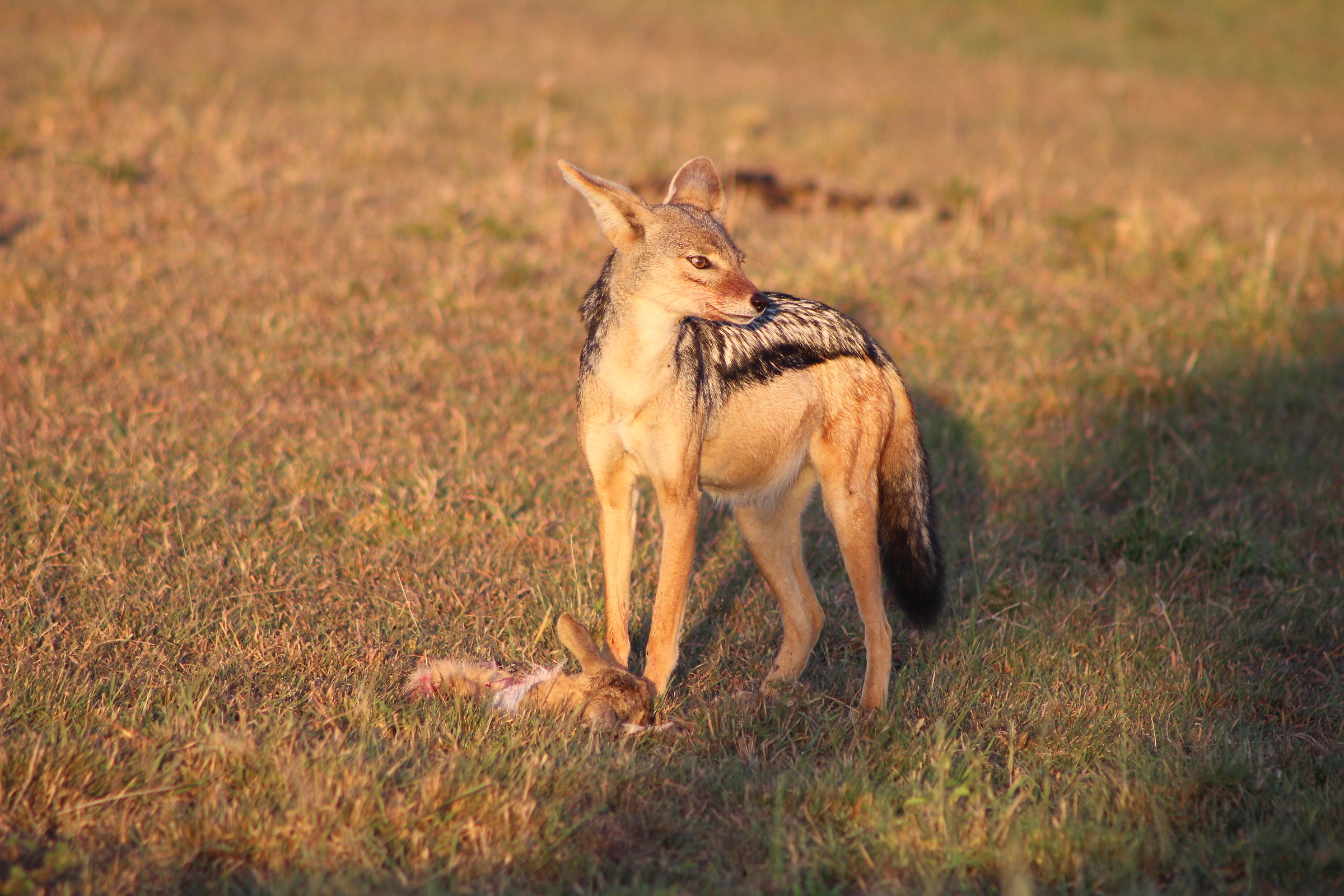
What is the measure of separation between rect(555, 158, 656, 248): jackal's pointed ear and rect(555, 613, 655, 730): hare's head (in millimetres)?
1433

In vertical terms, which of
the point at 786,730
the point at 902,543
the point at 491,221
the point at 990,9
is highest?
the point at 990,9

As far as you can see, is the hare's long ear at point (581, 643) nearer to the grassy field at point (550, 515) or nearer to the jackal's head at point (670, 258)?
the grassy field at point (550, 515)

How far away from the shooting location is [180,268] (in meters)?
7.87

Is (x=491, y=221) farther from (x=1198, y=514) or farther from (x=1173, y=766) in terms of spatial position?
(x=1173, y=766)

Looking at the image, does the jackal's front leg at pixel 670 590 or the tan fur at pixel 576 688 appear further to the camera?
the jackal's front leg at pixel 670 590

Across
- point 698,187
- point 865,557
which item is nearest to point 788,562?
point 865,557

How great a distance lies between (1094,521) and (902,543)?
1894mm

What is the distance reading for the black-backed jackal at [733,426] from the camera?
4.03 metres

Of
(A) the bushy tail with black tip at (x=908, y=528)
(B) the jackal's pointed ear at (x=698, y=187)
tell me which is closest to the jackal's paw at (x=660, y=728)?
(A) the bushy tail with black tip at (x=908, y=528)

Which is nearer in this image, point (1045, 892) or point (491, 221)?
point (1045, 892)

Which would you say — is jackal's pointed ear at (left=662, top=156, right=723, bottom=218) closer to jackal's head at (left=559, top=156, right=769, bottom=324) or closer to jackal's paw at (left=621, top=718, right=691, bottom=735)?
jackal's head at (left=559, top=156, right=769, bottom=324)

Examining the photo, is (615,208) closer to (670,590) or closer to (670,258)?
(670,258)

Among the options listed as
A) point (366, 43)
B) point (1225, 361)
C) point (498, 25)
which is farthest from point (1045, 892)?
point (498, 25)

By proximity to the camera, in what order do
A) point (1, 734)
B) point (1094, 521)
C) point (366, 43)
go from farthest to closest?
point (366, 43), point (1094, 521), point (1, 734)
